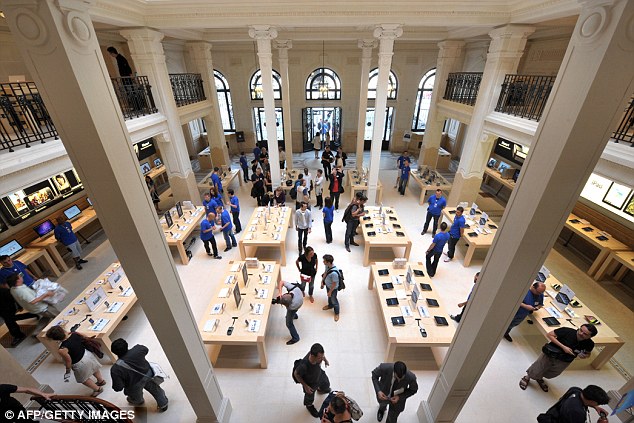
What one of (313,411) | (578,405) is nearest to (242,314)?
(313,411)

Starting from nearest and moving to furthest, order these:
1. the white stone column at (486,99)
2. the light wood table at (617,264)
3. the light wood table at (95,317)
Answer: the light wood table at (95,317) → the light wood table at (617,264) → the white stone column at (486,99)

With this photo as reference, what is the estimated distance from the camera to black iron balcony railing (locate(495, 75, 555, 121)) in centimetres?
703

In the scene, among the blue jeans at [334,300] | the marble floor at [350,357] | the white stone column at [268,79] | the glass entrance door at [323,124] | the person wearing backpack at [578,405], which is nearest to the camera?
the person wearing backpack at [578,405]

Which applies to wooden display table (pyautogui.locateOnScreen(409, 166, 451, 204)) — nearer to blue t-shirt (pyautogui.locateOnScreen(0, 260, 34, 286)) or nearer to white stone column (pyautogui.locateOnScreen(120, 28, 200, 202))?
white stone column (pyautogui.locateOnScreen(120, 28, 200, 202))

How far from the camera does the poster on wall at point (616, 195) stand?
6.68 m

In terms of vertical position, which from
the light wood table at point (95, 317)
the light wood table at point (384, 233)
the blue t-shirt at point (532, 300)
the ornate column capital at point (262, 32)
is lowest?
the light wood table at point (95, 317)

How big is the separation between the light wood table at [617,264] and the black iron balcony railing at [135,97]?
39.8 ft

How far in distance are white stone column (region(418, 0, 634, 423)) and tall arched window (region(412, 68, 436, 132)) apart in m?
14.0

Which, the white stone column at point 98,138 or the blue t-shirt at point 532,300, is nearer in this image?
the white stone column at point 98,138

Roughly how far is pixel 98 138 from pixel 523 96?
9.36 m

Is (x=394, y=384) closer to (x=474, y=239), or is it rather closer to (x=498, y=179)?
(x=474, y=239)

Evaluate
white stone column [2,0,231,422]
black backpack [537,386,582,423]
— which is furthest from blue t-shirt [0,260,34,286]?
black backpack [537,386,582,423]

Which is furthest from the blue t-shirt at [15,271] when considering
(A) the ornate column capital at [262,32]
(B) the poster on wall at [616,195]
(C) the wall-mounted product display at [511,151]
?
(C) the wall-mounted product display at [511,151]

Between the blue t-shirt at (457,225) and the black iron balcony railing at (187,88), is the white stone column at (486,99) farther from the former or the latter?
the black iron balcony railing at (187,88)
